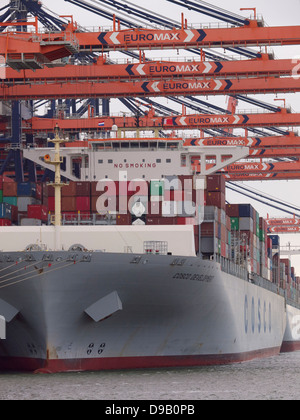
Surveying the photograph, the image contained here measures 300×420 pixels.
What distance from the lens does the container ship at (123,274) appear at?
27.8 meters

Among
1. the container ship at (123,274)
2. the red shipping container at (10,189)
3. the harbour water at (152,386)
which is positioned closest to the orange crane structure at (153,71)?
the container ship at (123,274)

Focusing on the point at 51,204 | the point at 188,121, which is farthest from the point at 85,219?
the point at 188,121

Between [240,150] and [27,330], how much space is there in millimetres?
20277

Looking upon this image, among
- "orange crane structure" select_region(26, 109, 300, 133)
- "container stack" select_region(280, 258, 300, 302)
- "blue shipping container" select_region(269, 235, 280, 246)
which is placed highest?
"orange crane structure" select_region(26, 109, 300, 133)

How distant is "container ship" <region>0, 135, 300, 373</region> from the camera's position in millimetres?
27766

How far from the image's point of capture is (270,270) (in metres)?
52.3

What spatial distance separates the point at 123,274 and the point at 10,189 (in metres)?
10.6

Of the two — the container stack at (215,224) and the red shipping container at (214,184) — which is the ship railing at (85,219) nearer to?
the container stack at (215,224)

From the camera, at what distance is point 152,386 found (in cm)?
2547

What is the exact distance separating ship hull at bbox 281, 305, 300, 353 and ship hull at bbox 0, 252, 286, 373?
99.7ft

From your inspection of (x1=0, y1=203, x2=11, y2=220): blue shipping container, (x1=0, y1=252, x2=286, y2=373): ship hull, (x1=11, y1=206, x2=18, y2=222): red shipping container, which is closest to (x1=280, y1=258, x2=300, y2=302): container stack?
(x1=11, y1=206, x2=18, y2=222): red shipping container

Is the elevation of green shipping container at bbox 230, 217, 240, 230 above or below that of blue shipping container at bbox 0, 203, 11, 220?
below

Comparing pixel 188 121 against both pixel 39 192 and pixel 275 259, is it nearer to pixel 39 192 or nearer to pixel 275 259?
pixel 275 259

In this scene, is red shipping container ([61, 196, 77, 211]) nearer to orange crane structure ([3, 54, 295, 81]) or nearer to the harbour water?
the harbour water
